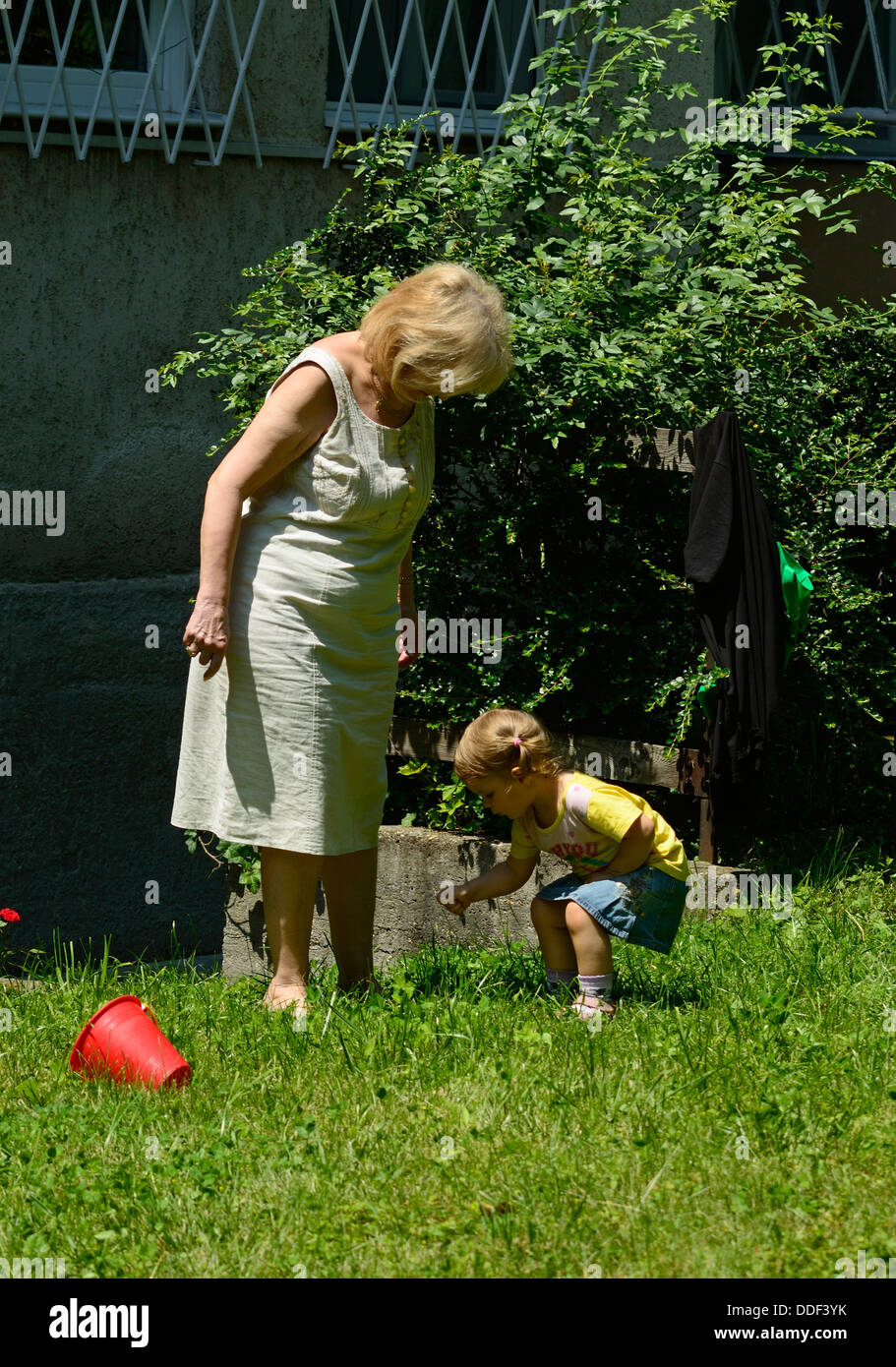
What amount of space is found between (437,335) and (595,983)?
1701 mm

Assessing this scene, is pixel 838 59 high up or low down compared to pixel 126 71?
up

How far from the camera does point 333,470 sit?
3994mm

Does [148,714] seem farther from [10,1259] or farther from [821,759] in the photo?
[10,1259]

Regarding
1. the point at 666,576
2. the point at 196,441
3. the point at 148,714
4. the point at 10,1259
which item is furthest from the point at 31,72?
the point at 10,1259

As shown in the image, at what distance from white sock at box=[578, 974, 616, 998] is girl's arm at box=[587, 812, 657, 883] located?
255mm

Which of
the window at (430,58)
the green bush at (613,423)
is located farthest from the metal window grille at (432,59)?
the green bush at (613,423)

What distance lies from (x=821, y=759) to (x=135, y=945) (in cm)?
333

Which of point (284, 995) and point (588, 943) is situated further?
point (284, 995)

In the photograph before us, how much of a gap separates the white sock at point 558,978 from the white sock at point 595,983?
0.49ft

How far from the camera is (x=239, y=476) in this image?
12.7 ft

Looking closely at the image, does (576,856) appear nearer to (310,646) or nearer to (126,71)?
(310,646)

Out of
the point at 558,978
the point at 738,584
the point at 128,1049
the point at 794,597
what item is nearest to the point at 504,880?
the point at 558,978

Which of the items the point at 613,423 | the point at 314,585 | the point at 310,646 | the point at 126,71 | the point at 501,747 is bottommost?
the point at 501,747

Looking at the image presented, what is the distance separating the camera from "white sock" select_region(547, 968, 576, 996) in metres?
4.23
